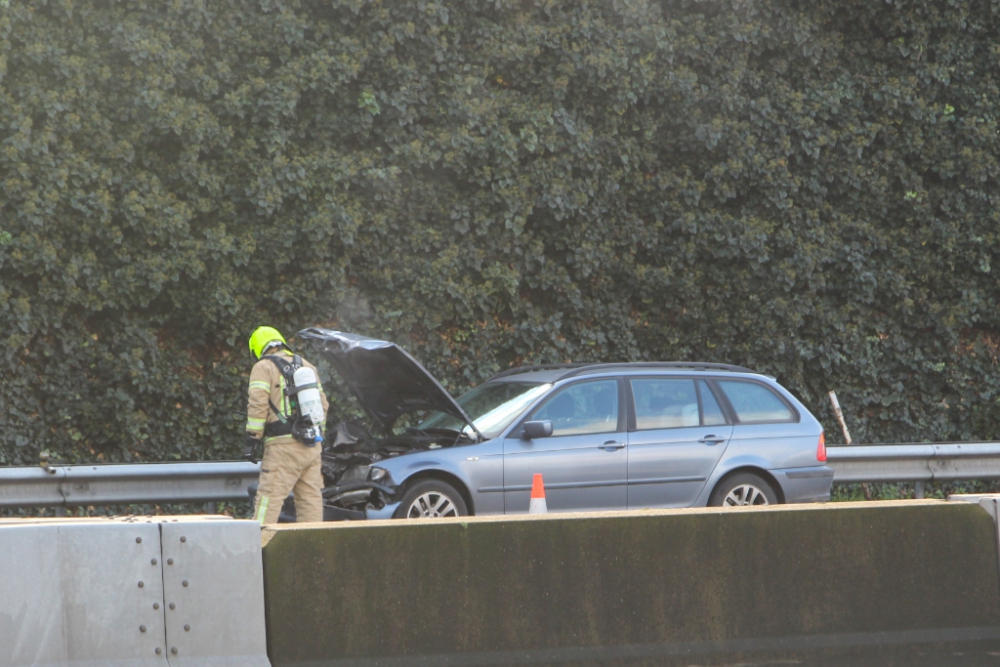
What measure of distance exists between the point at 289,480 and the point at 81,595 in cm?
347

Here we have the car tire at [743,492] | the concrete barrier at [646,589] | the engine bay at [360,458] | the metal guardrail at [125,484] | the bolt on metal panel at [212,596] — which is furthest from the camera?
the metal guardrail at [125,484]

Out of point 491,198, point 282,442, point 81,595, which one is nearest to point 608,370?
point 282,442

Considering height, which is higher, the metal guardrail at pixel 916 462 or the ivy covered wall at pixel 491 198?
the ivy covered wall at pixel 491 198

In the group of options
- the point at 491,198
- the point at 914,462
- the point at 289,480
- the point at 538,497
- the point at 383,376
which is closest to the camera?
the point at 538,497

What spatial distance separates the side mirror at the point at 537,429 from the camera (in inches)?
334

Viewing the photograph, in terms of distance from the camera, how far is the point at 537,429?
8484mm

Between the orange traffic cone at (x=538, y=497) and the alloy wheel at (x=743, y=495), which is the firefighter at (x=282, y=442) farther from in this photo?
the alloy wheel at (x=743, y=495)

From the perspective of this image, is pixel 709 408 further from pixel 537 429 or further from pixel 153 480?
pixel 153 480

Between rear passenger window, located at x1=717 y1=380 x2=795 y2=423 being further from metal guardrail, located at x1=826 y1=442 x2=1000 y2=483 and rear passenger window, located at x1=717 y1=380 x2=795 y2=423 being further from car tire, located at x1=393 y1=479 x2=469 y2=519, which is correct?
car tire, located at x1=393 y1=479 x2=469 y2=519

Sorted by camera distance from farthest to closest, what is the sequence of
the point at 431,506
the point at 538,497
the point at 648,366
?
the point at 648,366 → the point at 431,506 → the point at 538,497

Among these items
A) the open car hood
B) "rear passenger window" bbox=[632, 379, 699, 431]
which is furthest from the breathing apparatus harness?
"rear passenger window" bbox=[632, 379, 699, 431]

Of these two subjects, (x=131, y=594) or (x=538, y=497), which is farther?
(x=538, y=497)

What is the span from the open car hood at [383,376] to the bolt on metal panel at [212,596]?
11.8ft

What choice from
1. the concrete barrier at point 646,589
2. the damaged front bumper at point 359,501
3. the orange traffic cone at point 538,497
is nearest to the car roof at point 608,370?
the damaged front bumper at point 359,501
